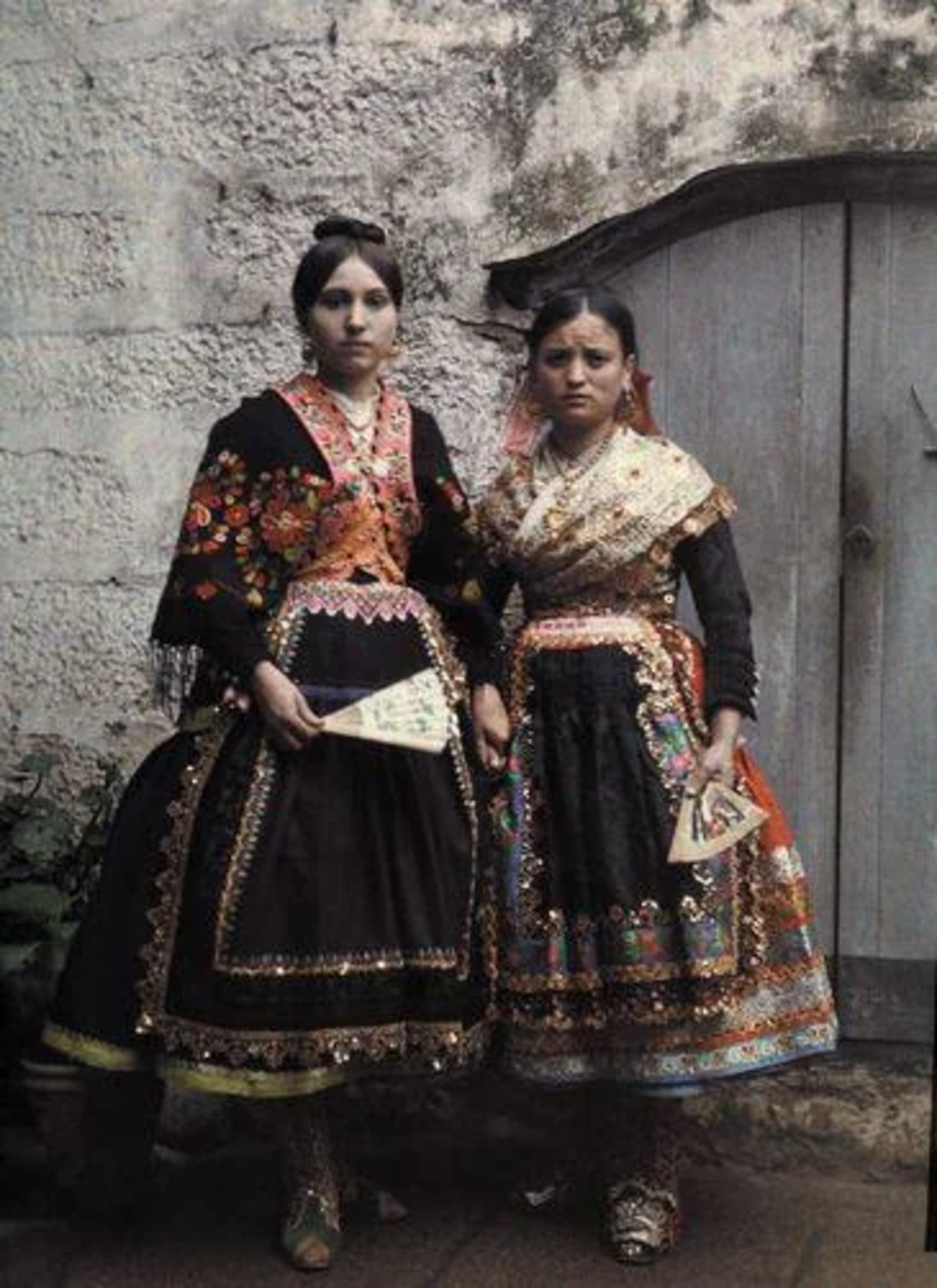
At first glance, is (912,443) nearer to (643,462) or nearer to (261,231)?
(643,462)

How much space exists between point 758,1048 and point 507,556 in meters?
1.06

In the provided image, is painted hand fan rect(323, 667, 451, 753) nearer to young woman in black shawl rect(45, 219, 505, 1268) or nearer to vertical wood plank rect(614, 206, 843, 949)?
young woman in black shawl rect(45, 219, 505, 1268)

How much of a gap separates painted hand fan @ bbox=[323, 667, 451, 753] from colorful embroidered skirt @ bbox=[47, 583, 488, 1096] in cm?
6

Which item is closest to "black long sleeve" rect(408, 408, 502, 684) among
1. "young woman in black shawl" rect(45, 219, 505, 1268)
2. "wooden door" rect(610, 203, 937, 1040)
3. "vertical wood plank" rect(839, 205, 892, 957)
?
Answer: "young woman in black shawl" rect(45, 219, 505, 1268)

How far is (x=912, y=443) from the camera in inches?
167

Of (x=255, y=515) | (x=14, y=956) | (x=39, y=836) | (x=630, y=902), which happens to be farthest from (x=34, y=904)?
(x=630, y=902)

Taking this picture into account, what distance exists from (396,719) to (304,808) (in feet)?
0.77

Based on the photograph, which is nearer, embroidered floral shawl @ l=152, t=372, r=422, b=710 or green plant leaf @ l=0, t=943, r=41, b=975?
embroidered floral shawl @ l=152, t=372, r=422, b=710

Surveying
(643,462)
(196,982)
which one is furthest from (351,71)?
(196,982)

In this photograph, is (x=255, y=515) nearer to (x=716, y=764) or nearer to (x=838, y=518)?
(x=716, y=764)

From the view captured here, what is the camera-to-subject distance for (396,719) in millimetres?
3293

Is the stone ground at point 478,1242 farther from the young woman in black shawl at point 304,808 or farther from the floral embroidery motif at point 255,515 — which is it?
the floral embroidery motif at point 255,515

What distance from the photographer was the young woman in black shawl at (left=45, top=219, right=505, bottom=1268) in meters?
3.25

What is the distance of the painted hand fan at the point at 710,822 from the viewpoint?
3.31m
